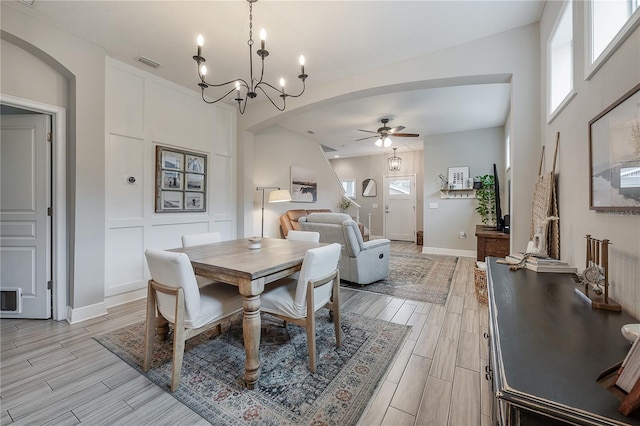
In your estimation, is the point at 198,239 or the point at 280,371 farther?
the point at 198,239

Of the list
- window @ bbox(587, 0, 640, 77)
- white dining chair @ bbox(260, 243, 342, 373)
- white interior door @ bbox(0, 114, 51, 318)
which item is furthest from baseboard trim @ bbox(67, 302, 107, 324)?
window @ bbox(587, 0, 640, 77)

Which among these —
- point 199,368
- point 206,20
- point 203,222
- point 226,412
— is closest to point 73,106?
point 206,20

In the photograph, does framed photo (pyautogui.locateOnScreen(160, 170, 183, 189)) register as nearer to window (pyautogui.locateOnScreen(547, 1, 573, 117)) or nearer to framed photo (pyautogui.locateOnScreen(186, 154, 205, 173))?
framed photo (pyautogui.locateOnScreen(186, 154, 205, 173))

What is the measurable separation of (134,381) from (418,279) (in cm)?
352

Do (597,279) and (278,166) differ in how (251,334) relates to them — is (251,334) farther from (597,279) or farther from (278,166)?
(278,166)

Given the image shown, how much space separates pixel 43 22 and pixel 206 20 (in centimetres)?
151

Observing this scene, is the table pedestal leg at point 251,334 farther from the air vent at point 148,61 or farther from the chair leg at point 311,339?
the air vent at point 148,61

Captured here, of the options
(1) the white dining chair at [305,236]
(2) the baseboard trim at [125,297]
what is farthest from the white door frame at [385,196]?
(2) the baseboard trim at [125,297]

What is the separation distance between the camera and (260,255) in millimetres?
2104

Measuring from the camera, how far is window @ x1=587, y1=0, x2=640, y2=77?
1108mm

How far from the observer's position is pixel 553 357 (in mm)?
698

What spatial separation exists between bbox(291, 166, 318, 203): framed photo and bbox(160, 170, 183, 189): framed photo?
2.60 m

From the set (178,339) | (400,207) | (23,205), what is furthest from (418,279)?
(23,205)

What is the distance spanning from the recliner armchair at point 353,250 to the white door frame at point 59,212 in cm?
280
